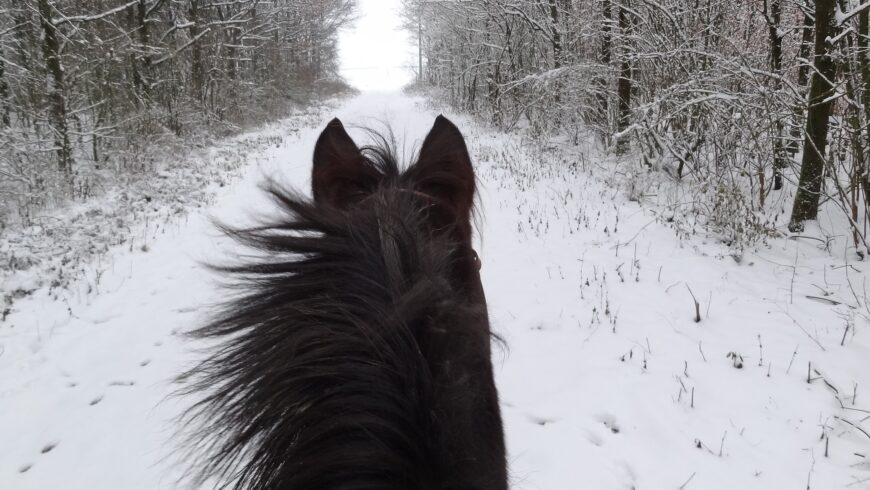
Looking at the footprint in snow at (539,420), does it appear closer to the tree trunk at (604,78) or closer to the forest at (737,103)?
the forest at (737,103)

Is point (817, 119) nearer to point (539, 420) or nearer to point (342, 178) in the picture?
point (539, 420)

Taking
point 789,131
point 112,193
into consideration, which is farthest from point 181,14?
point 789,131

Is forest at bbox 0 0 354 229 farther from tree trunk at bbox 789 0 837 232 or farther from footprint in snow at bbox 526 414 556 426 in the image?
tree trunk at bbox 789 0 837 232

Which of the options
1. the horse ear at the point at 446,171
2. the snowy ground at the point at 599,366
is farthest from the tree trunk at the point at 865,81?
the horse ear at the point at 446,171

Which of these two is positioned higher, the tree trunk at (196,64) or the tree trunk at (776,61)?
the tree trunk at (196,64)

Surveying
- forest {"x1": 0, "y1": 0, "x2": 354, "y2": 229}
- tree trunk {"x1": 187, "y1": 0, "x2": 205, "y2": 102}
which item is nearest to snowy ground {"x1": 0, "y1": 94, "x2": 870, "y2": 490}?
forest {"x1": 0, "y1": 0, "x2": 354, "y2": 229}

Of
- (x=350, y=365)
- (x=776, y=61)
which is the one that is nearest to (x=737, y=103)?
(x=776, y=61)

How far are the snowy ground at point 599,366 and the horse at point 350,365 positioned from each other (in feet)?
2.05

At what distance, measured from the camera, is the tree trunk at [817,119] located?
3.97 m

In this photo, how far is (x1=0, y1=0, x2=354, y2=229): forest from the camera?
647cm

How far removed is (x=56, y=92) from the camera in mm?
7109

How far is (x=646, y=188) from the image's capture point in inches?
260

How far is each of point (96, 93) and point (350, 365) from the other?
1082 centimetres

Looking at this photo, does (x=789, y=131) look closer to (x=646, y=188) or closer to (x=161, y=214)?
(x=646, y=188)
